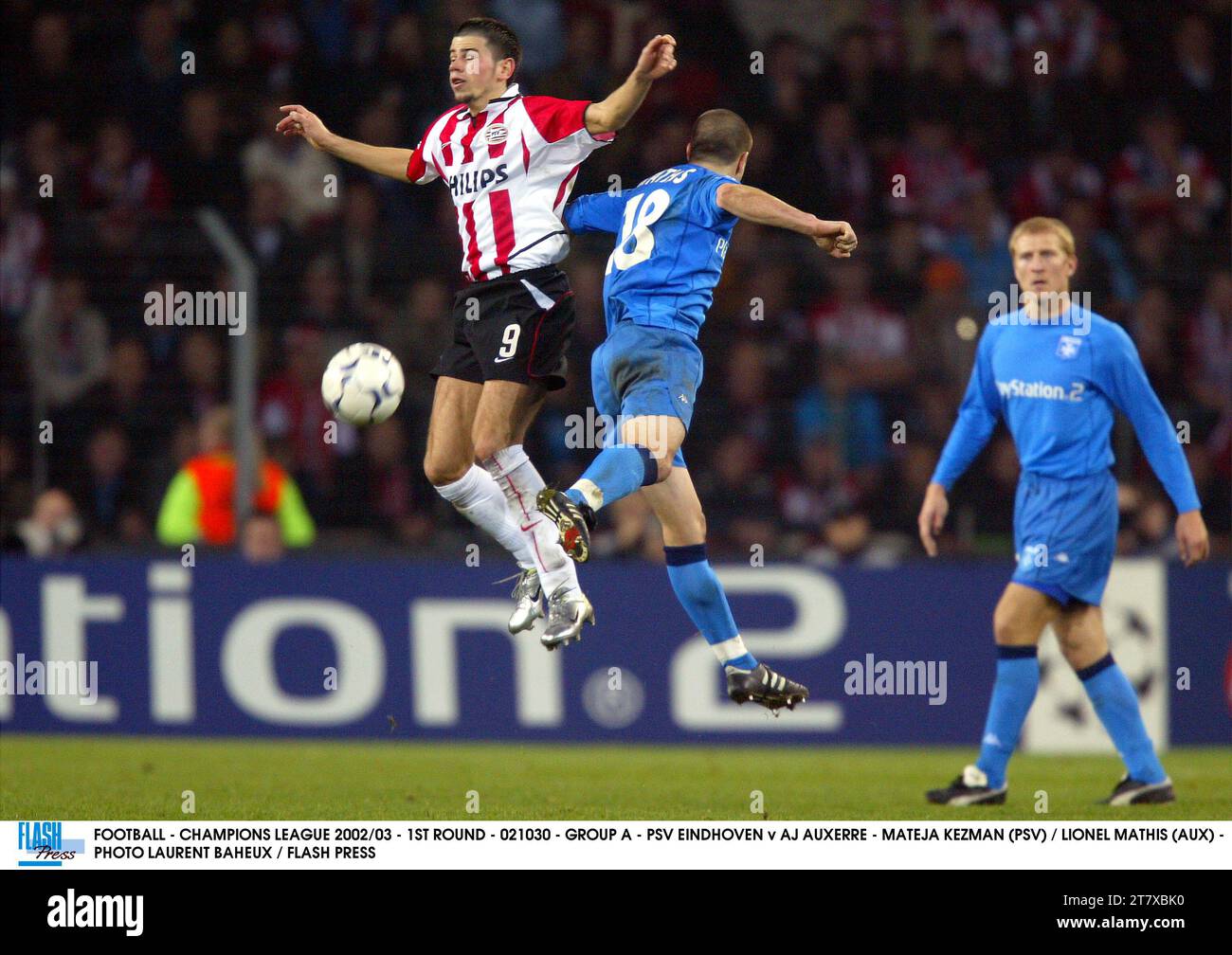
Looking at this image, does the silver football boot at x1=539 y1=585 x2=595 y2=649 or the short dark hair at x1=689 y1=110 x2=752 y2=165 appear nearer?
the silver football boot at x1=539 y1=585 x2=595 y2=649

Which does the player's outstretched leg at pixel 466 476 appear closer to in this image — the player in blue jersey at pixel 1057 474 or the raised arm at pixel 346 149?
the raised arm at pixel 346 149

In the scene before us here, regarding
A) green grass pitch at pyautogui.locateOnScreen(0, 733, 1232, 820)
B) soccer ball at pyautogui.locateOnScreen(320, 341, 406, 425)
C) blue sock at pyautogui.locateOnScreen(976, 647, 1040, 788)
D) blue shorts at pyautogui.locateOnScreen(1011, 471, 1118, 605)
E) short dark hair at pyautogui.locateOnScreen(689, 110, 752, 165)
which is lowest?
green grass pitch at pyautogui.locateOnScreen(0, 733, 1232, 820)

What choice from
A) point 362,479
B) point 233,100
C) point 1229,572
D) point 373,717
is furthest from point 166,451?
point 1229,572

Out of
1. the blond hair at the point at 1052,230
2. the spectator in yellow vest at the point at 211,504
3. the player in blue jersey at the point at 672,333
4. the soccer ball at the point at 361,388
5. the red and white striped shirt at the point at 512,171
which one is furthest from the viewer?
the spectator in yellow vest at the point at 211,504

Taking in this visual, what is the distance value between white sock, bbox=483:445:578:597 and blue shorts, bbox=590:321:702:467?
1.49ft

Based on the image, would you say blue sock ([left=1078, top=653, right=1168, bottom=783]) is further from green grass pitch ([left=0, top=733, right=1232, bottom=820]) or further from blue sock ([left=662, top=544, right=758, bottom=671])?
blue sock ([left=662, top=544, right=758, bottom=671])

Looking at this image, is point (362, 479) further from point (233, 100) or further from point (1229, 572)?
point (1229, 572)

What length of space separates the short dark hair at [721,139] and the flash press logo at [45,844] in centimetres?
373

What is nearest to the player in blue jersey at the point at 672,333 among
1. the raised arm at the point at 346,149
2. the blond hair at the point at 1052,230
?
the raised arm at the point at 346,149

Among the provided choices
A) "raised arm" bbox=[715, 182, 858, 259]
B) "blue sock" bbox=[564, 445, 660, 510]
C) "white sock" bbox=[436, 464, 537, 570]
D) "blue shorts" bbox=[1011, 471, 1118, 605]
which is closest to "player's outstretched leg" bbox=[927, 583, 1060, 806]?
"blue shorts" bbox=[1011, 471, 1118, 605]

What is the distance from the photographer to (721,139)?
7.48m

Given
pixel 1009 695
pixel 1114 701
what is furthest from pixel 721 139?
pixel 1114 701

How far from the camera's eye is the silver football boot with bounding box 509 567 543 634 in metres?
7.18

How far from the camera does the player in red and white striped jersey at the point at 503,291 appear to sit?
7332 mm
